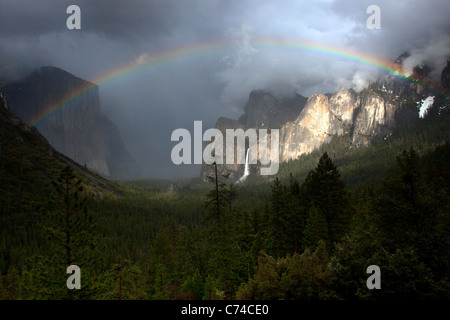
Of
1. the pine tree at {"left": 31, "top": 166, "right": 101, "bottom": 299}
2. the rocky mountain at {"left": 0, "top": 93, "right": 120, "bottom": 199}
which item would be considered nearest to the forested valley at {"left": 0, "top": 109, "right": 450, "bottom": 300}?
the pine tree at {"left": 31, "top": 166, "right": 101, "bottom": 299}

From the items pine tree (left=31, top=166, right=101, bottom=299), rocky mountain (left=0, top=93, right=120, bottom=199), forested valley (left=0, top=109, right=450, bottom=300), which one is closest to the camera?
forested valley (left=0, top=109, right=450, bottom=300)

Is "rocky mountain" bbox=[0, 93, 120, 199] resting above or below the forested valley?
above

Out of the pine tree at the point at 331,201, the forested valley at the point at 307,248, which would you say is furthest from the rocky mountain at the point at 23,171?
the pine tree at the point at 331,201

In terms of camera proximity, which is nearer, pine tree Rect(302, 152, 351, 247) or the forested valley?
the forested valley

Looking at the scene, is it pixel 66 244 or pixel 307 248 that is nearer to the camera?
pixel 66 244

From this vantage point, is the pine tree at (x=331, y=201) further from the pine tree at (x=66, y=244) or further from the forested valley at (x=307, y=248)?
the pine tree at (x=66, y=244)

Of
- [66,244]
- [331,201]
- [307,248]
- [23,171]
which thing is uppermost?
[23,171]

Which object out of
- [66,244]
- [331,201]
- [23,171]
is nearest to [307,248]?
[331,201]

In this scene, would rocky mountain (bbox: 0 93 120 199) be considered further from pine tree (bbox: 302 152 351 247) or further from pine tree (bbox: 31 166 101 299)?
pine tree (bbox: 302 152 351 247)

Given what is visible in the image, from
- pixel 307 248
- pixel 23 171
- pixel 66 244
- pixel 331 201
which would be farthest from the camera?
pixel 23 171

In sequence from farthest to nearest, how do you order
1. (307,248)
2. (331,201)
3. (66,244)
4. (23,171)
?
(23,171)
(331,201)
(307,248)
(66,244)

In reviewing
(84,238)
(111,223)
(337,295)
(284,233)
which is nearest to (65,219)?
(84,238)

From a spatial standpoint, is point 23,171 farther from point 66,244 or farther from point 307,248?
point 307,248

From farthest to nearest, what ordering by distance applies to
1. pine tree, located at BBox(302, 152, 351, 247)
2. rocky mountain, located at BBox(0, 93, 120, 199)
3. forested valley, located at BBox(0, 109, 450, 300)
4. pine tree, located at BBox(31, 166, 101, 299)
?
rocky mountain, located at BBox(0, 93, 120, 199)
pine tree, located at BBox(302, 152, 351, 247)
pine tree, located at BBox(31, 166, 101, 299)
forested valley, located at BBox(0, 109, 450, 300)
